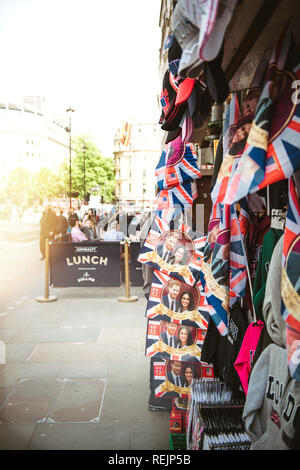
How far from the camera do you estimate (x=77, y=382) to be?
4859mm

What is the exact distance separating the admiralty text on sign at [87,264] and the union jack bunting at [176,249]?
533 cm

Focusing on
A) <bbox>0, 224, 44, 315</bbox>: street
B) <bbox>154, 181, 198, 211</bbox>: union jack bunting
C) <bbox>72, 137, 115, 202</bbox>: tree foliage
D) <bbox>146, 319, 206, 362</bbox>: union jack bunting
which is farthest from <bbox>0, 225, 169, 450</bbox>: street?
<bbox>72, 137, 115, 202</bbox>: tree foliage

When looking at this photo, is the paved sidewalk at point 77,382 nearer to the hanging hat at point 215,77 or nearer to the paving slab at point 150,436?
the paving slab at point 150,436

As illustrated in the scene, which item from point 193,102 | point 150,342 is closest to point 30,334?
point 150,342

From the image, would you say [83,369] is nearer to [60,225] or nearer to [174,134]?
[174,134]

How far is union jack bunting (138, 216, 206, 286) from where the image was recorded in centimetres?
358

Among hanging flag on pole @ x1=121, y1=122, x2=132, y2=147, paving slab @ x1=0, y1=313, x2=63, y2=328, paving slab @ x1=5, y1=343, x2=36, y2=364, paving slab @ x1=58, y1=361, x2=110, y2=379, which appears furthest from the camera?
hanging flag on pole @ x1=121, y1=122, x2=132, y2=147

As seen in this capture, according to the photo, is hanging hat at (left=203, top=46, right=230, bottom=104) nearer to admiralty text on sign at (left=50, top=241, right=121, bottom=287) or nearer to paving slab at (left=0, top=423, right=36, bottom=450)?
paving slab at (left=0, top=423, right=36, bottom=450)

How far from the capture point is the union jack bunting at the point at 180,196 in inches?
138

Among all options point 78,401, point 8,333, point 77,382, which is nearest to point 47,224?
point 8,333

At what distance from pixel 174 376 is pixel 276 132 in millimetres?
3017

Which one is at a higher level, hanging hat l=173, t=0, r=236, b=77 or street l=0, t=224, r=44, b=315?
hanging hat l=173, t=0, r=236, b=77

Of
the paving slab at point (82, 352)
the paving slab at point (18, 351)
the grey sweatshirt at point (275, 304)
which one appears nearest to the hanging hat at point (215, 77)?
the grey sweatshirt at point (275, 304)

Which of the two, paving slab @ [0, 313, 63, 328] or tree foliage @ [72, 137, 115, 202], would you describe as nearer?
paving slab @ [0, 313, 63, 328]
